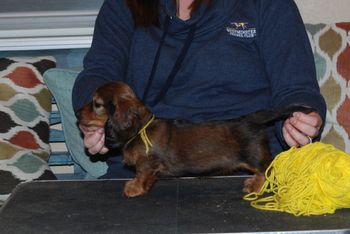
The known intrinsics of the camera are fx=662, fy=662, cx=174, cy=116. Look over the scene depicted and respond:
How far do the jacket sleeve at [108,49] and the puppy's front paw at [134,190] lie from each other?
0.37m

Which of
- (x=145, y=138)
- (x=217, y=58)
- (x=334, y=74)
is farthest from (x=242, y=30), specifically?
(x=334, y=74)

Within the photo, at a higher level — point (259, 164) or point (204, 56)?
point (204, 56)

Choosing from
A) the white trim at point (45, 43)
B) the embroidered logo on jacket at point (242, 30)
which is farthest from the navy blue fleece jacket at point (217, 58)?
the white trim at point (45, 43)

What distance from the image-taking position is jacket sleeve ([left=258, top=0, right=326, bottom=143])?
1675 millimetres

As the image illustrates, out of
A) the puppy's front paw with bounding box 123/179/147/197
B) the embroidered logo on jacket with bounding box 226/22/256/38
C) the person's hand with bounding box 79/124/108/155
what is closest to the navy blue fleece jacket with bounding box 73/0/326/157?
the embroidered logo on jacket with bounding box 226/22/256/38

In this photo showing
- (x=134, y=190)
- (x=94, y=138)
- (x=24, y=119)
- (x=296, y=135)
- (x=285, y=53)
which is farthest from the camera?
(x=24, y=119)

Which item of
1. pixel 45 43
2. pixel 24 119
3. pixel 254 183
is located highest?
pixel 254 183

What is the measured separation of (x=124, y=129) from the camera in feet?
4.83

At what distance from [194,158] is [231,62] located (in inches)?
15.7

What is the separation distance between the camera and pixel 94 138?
5.37ft

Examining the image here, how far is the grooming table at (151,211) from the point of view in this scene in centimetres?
120

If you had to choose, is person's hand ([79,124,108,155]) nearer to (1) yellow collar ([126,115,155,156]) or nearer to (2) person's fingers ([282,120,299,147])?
(1) yellow collar ([126,115,155,156])

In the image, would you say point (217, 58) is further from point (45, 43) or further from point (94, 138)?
point (45, 43)

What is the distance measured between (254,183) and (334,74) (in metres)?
0.94
